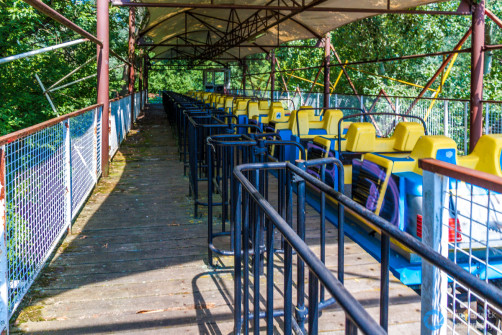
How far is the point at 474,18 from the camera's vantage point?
8.16m

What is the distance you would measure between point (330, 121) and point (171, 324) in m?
5.39

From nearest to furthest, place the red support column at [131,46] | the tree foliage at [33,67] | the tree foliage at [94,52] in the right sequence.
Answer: the tree foliage at [33,67] → the tree foliage at [94,52] → the red support column at [131,46]

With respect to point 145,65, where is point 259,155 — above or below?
below

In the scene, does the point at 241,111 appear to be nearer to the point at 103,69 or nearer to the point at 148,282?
the point at 103,69

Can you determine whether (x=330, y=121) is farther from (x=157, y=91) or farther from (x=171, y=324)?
(x=157, y=91)

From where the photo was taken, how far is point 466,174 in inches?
77.5

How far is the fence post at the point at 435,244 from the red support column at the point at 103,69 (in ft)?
20.1

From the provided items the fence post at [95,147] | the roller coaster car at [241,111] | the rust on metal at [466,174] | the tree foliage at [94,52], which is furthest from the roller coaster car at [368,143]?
the tree foliage at [94,52]

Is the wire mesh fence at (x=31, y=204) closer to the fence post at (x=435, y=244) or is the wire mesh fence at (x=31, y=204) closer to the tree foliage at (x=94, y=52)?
the fence post at (x=435, y=244)

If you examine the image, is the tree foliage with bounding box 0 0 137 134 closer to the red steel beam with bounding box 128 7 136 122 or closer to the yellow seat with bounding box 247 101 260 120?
the red steel beam with bounding box 128 7 136 122

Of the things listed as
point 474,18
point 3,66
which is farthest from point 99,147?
point 3,66

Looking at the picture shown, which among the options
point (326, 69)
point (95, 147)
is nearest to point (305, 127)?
point (95, 147)

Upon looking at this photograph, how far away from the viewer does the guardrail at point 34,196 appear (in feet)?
9.40

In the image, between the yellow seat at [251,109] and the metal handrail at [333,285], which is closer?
the metal handrail at [333,285]
